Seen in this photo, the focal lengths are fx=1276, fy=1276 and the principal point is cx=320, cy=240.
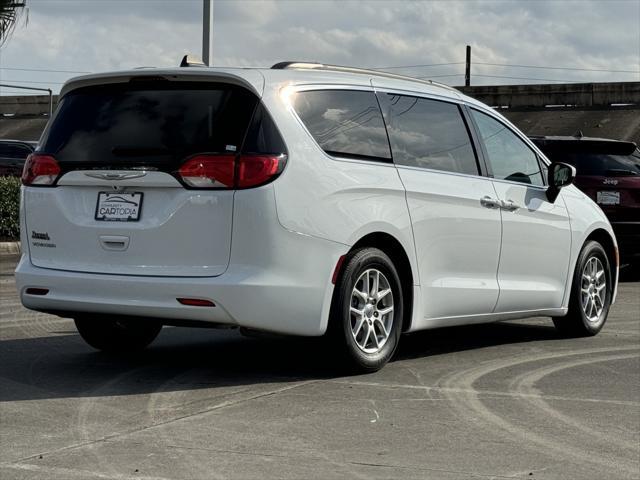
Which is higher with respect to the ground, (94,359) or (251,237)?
(251,237)

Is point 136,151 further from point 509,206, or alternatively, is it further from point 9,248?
point 9,248

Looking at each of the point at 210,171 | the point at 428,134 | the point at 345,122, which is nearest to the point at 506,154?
the point at 428,134

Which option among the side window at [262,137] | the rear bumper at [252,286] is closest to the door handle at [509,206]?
the rear bumper at [252,286]

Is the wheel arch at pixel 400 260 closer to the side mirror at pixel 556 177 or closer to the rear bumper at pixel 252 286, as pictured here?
A: the rear bumper at pixel 252 286

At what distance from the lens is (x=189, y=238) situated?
7.16 meters

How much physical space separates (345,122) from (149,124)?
1197mm

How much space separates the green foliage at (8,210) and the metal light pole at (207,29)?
12.9 ft

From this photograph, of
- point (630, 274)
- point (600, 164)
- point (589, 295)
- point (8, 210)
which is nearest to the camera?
point (589, 295)

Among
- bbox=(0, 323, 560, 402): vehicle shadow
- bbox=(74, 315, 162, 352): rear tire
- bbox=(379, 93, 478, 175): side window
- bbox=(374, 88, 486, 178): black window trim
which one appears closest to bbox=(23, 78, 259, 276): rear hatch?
bbox=(0, 323, 560, 402): vehicle shadow

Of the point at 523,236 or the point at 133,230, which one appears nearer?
the point at 133,230

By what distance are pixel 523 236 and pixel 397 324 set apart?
1.59 metres

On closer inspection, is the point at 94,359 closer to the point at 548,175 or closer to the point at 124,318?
the point at 124,318

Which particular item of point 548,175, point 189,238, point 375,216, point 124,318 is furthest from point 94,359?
point 548,175

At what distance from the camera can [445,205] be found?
327 inches
